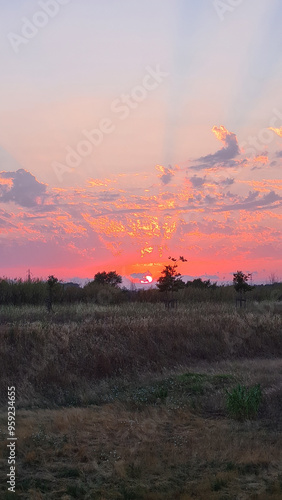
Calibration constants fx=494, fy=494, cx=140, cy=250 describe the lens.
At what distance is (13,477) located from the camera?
7.19 metres

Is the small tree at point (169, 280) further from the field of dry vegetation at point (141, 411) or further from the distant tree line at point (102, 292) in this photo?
the field of dry vegetation at point (141, 411)

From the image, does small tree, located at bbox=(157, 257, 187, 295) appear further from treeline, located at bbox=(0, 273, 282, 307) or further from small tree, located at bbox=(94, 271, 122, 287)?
small tree, located at bbox=(94, 271, 122, 287)

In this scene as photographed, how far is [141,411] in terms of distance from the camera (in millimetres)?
10797

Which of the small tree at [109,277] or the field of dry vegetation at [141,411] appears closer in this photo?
the field of dry vegetation at [141,411]

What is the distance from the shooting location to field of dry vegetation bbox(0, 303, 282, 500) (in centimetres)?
700

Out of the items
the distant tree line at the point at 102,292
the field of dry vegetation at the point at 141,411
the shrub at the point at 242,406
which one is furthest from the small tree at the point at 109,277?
the shrub at the point at 242,406

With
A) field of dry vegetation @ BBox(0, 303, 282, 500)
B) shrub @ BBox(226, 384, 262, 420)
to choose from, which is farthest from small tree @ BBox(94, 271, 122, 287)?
shrub @ BBox(226, 384, 262, 420)

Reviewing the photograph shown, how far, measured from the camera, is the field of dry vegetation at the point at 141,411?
7.00 metres

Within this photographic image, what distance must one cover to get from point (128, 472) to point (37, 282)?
33600 mm

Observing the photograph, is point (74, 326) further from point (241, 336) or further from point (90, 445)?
point (90, 445)

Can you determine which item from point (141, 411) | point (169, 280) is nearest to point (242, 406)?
point (141, 411)

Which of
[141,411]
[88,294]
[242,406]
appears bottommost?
[141,411]

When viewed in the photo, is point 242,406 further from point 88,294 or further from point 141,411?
point 88,294

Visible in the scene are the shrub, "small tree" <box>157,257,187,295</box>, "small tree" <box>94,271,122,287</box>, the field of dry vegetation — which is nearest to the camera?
the field of dry vegetation
